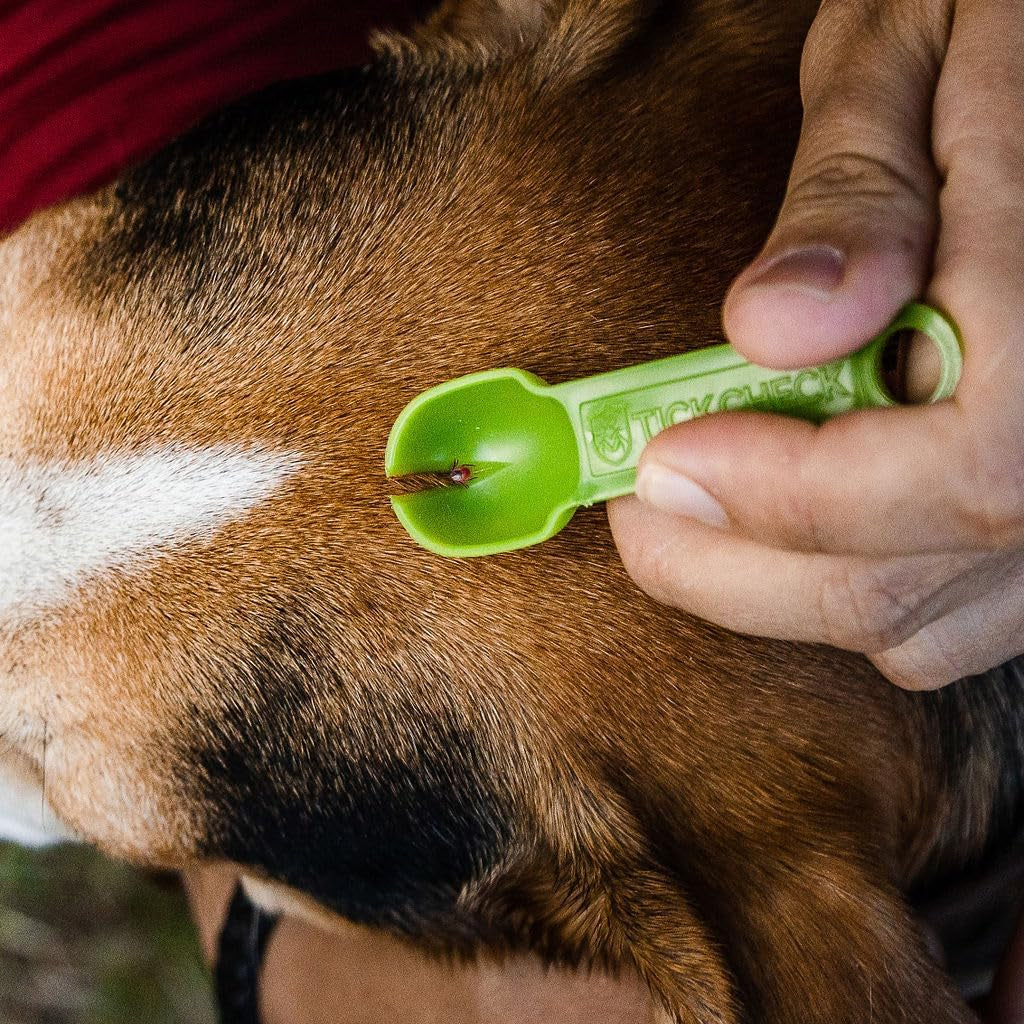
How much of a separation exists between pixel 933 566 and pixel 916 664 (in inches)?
8.2

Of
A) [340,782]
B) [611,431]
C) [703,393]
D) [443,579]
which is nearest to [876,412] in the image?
[703,393]

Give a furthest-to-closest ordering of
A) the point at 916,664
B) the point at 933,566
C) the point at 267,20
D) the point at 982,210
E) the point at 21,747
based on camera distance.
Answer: the point at 267,20
the point at 21,747
the point at 916,664
the point at 933,566
the point at 982,210

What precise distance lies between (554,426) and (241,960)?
196 cm

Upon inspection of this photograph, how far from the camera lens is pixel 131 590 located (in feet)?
4.65

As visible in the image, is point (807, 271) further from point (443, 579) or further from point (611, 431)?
point (443, 579)

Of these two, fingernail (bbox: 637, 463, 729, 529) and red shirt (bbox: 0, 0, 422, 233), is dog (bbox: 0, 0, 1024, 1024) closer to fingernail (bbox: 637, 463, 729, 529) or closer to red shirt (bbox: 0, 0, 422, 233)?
fingernail (bbox: 637, 463, 729, 529)

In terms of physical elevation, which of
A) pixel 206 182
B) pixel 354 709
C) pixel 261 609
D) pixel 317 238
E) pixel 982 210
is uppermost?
pixel 206 182

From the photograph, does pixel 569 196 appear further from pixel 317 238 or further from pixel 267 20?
pixel 267 20

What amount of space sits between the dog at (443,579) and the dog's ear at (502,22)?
0.07 ft

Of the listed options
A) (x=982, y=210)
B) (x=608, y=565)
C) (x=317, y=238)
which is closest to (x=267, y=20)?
(x=317, y=238)

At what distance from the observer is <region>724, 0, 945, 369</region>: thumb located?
1.02m

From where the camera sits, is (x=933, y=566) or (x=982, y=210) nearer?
(x=982, y=210)

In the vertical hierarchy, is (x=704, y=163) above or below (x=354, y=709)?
above

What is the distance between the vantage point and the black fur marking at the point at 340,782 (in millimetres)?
1446
